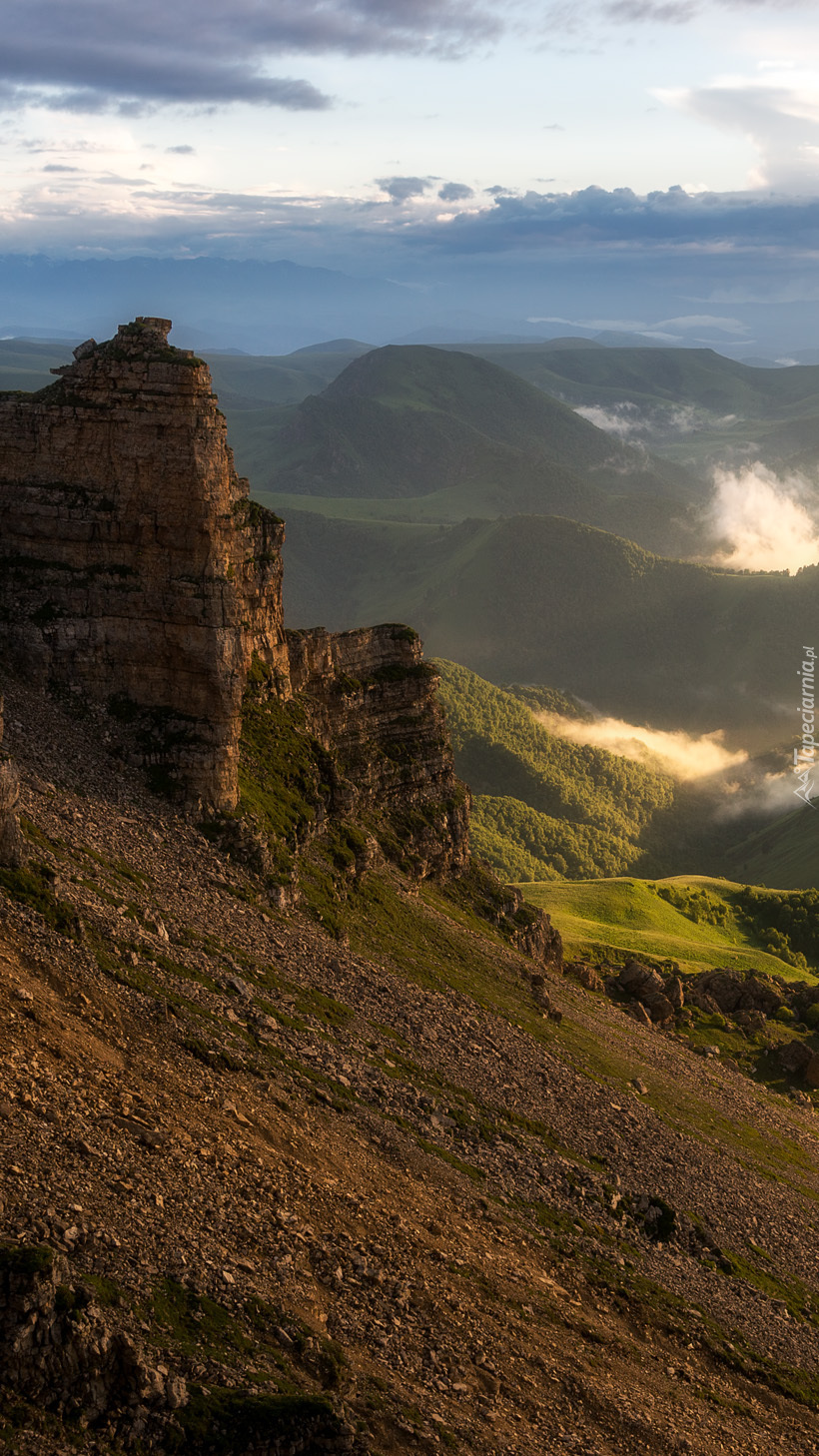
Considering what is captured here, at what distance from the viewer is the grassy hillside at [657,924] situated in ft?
372

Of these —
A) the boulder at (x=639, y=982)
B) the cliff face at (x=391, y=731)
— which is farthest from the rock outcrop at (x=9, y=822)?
the boulder at (x=639, y=982)

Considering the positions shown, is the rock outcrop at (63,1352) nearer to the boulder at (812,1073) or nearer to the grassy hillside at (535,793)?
the boulder at (812,1073)

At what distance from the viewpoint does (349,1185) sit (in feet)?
111

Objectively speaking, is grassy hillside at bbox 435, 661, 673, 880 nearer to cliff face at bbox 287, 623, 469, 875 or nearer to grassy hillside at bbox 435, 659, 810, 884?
grassy hillside at bbox 435, 659, 810, 884

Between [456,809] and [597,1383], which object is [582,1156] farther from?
[456,809]

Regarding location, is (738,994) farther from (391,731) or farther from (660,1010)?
(391,731)

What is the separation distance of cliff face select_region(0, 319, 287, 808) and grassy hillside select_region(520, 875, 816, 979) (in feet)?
197

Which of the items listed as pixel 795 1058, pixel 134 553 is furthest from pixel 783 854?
pixel 134 553

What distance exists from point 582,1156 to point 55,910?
24.8 m

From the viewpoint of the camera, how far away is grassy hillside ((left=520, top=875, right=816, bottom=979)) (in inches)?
4461

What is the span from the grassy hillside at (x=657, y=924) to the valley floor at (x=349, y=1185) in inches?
2014

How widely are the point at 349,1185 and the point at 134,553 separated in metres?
27.2

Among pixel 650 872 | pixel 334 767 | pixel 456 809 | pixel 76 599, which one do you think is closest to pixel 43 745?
pixel 76 599

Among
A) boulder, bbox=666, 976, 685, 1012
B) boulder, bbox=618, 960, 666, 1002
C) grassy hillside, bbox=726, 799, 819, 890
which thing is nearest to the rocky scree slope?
boulder, bbox=618, 960, 666, 1002
